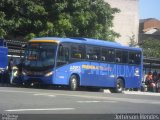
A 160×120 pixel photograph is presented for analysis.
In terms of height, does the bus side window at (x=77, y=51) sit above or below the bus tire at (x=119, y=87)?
above

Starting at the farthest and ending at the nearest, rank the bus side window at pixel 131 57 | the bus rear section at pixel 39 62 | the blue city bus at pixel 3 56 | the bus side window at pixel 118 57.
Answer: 1. the bus side window at pixel 131 57
2. the bus side window at pixel 118 57
3. the blue city bus at pixel 3 56
4. the bus rear section at pixel 39 62

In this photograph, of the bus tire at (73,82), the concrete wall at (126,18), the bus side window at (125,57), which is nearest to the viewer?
the bus tire at (73,82)

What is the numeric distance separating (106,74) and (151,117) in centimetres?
2174

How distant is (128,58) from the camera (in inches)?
1364

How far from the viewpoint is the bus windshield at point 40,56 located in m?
29.6

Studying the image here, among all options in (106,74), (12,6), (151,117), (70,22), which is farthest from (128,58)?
(151,117)

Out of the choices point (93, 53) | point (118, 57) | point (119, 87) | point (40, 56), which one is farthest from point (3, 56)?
point (119, 87)

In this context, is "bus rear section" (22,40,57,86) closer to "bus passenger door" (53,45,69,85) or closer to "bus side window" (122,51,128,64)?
"bus passenger door" (53,45,69,85)

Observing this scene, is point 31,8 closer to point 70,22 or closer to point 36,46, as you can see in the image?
point 70,22

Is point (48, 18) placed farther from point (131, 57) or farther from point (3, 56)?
point (131, 57)

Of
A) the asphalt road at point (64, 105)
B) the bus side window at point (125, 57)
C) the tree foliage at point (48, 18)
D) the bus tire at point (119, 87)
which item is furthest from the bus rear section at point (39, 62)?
the asphalt road at point (64, 105)

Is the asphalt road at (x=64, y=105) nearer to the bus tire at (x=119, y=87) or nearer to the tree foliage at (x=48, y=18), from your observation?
the bus tire at (x=119, y=87)

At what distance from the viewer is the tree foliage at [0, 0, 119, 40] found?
3628 cm

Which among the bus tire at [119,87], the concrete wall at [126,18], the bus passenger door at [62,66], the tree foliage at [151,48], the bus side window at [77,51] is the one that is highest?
the concrete wall at [126,18]
